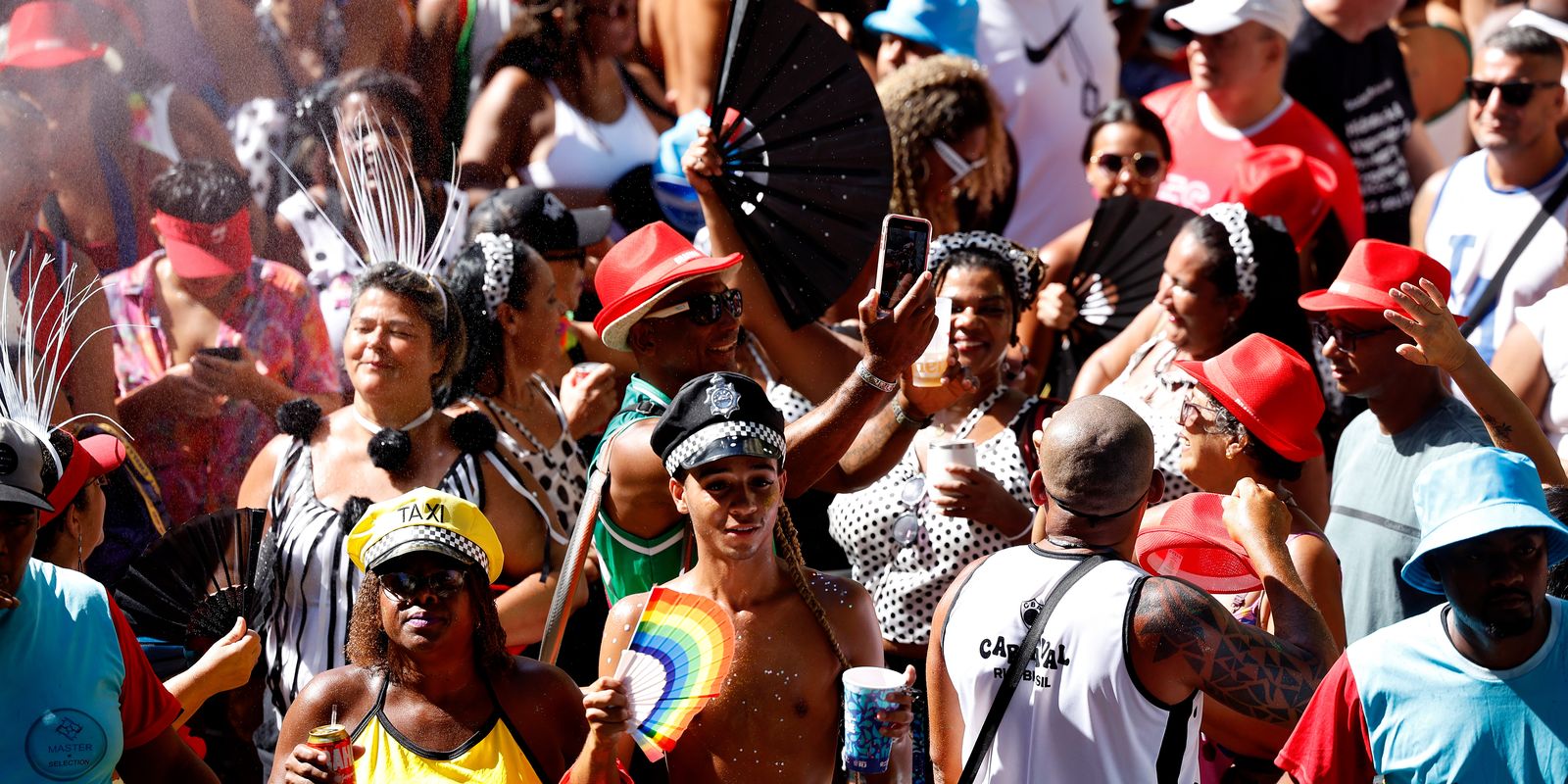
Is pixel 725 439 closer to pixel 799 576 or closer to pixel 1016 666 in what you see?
pixel 799 576

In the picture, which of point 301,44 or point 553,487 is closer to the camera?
point 553,487

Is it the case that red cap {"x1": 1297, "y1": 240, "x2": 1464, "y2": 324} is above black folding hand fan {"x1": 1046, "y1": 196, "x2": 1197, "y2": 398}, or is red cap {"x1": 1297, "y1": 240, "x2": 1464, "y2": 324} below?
above

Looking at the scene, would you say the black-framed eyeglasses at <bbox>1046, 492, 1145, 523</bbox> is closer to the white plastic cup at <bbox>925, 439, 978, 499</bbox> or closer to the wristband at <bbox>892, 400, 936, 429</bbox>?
the white plastic cup at <bbox>925, 439, 978, 499</bbox>

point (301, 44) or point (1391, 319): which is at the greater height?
point (301, 44)

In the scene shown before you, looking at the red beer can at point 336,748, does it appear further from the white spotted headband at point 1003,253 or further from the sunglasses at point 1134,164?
the sunglasses at point 1134,164

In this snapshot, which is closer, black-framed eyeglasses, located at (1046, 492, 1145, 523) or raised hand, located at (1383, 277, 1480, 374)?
black-framed eyeglasses, located at (1046, 492, 1145, 523)

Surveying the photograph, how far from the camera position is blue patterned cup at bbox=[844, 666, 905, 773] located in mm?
2869

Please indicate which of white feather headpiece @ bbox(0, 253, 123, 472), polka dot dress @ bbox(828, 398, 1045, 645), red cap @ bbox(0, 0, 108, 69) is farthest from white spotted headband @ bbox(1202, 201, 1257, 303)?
red cap @ bbox(0, 0, 108, 69)

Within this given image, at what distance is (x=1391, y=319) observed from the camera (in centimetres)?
388

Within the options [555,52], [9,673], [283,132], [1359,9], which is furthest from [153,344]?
[1359,9]

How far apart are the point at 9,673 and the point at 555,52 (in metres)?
3.87

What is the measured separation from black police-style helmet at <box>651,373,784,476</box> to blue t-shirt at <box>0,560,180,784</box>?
1166mm

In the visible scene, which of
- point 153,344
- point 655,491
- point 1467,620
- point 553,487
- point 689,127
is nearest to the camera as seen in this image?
point 1467,620

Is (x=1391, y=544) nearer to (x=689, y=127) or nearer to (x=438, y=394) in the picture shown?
(x=438, y=394)
